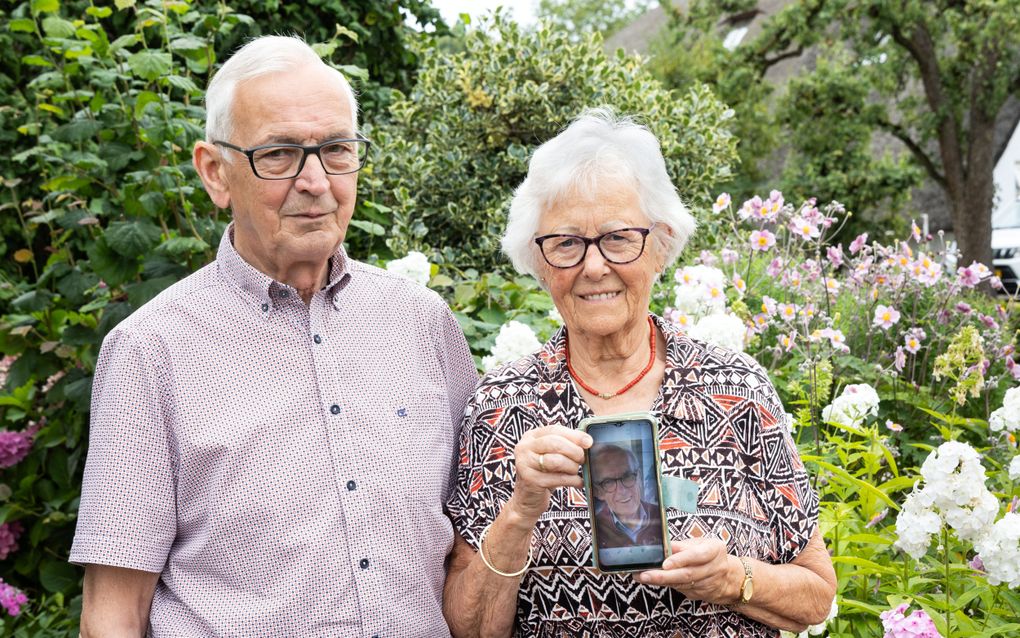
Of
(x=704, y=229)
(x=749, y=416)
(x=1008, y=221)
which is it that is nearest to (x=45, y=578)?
(x=749, y=416)

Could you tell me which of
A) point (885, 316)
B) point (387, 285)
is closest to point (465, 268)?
point (885, 316)

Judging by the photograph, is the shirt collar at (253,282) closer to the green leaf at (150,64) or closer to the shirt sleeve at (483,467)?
the shirt sleeve at (483,467)

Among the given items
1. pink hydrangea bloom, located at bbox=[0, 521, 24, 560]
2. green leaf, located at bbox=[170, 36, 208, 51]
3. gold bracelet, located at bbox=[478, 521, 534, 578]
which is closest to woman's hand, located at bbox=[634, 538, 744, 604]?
gold bracelet, located at bbox=[478, 521, 534, 578]

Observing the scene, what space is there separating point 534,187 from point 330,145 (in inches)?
18.6

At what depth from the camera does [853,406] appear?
11.6ft

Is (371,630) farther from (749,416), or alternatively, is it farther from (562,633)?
(749,416)

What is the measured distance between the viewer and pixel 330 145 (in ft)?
7.09

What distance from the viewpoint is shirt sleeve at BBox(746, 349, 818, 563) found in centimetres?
219

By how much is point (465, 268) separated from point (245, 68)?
3864 mm

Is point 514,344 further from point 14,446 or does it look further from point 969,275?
point 969,275

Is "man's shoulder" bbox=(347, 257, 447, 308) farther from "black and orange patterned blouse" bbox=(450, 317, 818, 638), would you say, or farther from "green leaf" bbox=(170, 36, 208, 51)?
"green leaf" bbox=(170, 36, 208, 51)

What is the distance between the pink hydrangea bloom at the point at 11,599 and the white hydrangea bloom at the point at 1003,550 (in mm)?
3466

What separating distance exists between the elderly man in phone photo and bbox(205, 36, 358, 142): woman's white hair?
1.05m

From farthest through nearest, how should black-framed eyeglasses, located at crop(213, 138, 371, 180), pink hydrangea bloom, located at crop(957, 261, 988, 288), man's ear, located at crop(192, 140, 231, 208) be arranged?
1. pink hydrangea bloom, located at crop(957, 261, 988, 288)
2. man's ear, located at crop(192, 140, 231, 208)
3. black-framed eyeglasses, located at crop(213, 138, 371, 180)
